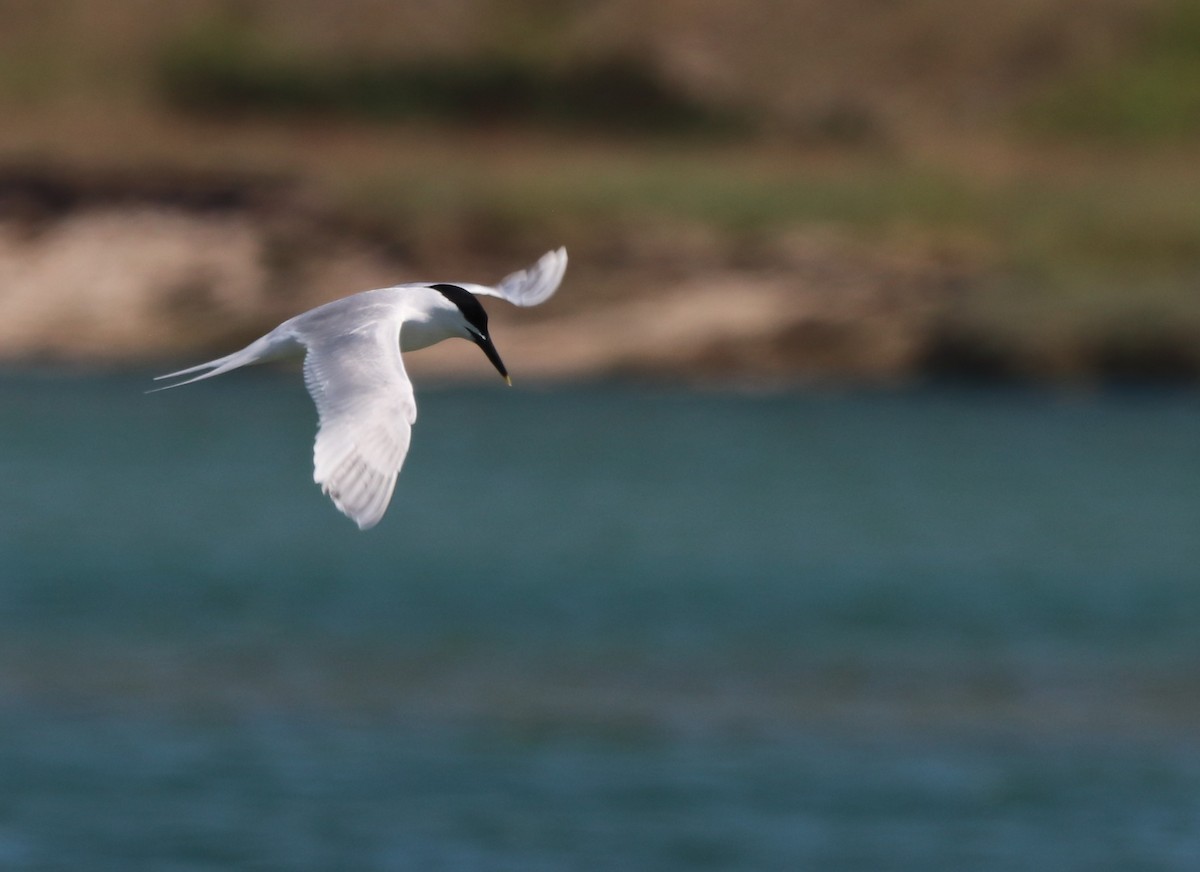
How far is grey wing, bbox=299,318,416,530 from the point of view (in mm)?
7402

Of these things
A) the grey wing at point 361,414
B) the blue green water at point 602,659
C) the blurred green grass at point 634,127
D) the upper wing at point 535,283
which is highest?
the blurred green grass at point 634,127

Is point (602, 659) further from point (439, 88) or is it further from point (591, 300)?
point (439, 88)

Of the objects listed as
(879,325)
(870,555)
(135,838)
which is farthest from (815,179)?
(135,838)

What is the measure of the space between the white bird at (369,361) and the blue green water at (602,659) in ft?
16.4

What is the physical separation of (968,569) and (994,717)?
6.62 metres

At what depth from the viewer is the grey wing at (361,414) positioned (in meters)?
7.40

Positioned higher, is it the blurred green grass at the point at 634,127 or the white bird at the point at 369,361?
the blurred green grass at the point at 634,127

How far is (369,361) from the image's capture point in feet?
28.2

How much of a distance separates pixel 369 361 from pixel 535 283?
2003 millimetres

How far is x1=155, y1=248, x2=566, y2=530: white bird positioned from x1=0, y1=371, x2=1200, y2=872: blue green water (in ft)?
16.4

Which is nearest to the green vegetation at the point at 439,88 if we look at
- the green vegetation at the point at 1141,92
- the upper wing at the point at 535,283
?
the green vegetation at the point at 1141,92

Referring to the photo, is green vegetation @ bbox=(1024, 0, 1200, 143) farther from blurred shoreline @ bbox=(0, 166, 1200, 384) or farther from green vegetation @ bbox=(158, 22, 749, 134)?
blurred shoreline @ bbox=(0, 166, 1200, 384)

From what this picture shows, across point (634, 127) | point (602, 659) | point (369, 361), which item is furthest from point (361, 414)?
point (634, 127)

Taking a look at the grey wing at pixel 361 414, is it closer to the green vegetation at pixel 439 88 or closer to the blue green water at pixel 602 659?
the blue green water at pixel 602 659
